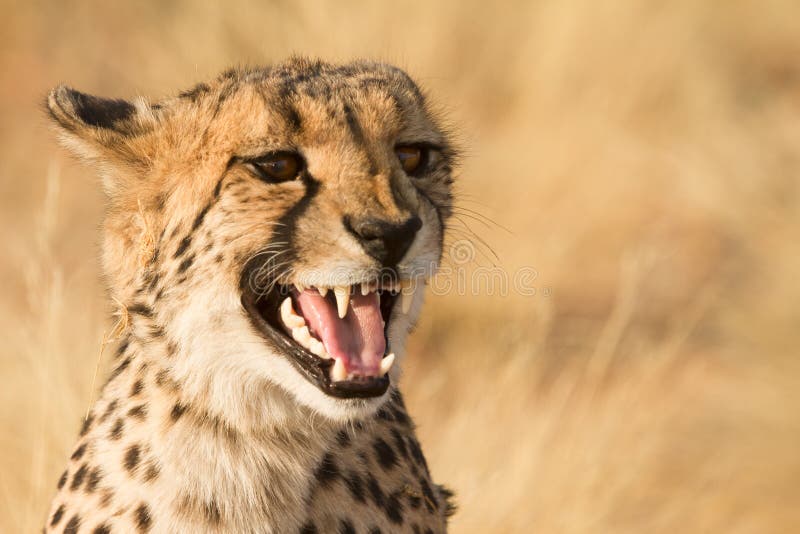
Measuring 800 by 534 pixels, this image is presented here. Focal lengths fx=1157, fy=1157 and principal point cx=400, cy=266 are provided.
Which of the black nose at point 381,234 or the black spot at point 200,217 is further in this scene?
the black spot at point 200,217

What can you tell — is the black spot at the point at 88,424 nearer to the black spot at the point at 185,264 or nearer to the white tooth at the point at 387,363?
the black spot at the point at 185,264

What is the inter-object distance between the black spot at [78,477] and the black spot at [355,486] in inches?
20.5

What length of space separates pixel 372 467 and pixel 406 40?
16.8 ft

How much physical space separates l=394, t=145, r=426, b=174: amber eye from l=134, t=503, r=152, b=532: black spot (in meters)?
0.85

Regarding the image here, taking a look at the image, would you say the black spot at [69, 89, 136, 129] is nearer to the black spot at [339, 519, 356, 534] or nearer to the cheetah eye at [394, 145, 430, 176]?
the cheetah eye at [394, 145, 430, 176]

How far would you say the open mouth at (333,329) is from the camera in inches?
84.8

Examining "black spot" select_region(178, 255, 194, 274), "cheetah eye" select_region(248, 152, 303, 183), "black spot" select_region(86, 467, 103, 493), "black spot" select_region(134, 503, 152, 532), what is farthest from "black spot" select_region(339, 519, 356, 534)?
"cheetah eye" select_region(248, 152, 303, 183)

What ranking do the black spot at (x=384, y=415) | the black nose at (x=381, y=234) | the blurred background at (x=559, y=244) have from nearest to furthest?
the black nose at (x=381, y=234), the black spot at (x=384, y=415), the blurred background at (x=559, y=244)

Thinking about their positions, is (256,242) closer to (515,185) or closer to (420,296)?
(420,296)

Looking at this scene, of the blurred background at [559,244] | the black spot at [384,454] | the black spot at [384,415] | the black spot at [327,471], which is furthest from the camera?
the blurred background at [559,244]

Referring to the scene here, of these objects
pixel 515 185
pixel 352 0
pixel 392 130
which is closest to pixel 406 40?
pixel 352 0

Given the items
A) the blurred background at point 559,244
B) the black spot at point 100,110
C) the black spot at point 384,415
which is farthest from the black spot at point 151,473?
the blurred background at point 559,244

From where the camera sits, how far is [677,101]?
719cm

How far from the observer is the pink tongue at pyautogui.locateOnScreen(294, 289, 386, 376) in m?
2.19
